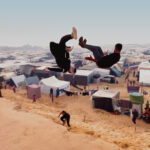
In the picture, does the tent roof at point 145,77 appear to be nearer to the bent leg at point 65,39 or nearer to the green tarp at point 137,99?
the green tarp at point 137,99

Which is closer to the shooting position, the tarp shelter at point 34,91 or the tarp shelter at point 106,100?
the tarp shelter at point 106,100

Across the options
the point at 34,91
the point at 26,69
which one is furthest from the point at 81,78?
the point at 26,69

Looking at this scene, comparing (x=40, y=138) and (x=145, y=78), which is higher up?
(x=40, y=138)

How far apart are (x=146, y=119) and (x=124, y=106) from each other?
11.5 ft

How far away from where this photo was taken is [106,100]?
23.2 metres

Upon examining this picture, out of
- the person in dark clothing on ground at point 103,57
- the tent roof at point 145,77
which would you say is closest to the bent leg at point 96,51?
the person in dark clothing on ground at point 103,57

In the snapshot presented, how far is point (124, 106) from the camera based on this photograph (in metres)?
23.3

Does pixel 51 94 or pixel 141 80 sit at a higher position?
pixel 141 80

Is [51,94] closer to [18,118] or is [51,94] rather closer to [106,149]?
[18,118]

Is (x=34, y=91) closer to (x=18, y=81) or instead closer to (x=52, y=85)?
(x=52, y=85)

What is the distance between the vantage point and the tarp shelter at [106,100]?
22956 millimetres

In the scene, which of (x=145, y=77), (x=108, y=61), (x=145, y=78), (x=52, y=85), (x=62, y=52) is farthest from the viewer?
(x=145, y=77)

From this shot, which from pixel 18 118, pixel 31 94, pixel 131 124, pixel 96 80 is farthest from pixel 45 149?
pixel 96 80

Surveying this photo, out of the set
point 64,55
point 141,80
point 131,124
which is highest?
point 64,55
